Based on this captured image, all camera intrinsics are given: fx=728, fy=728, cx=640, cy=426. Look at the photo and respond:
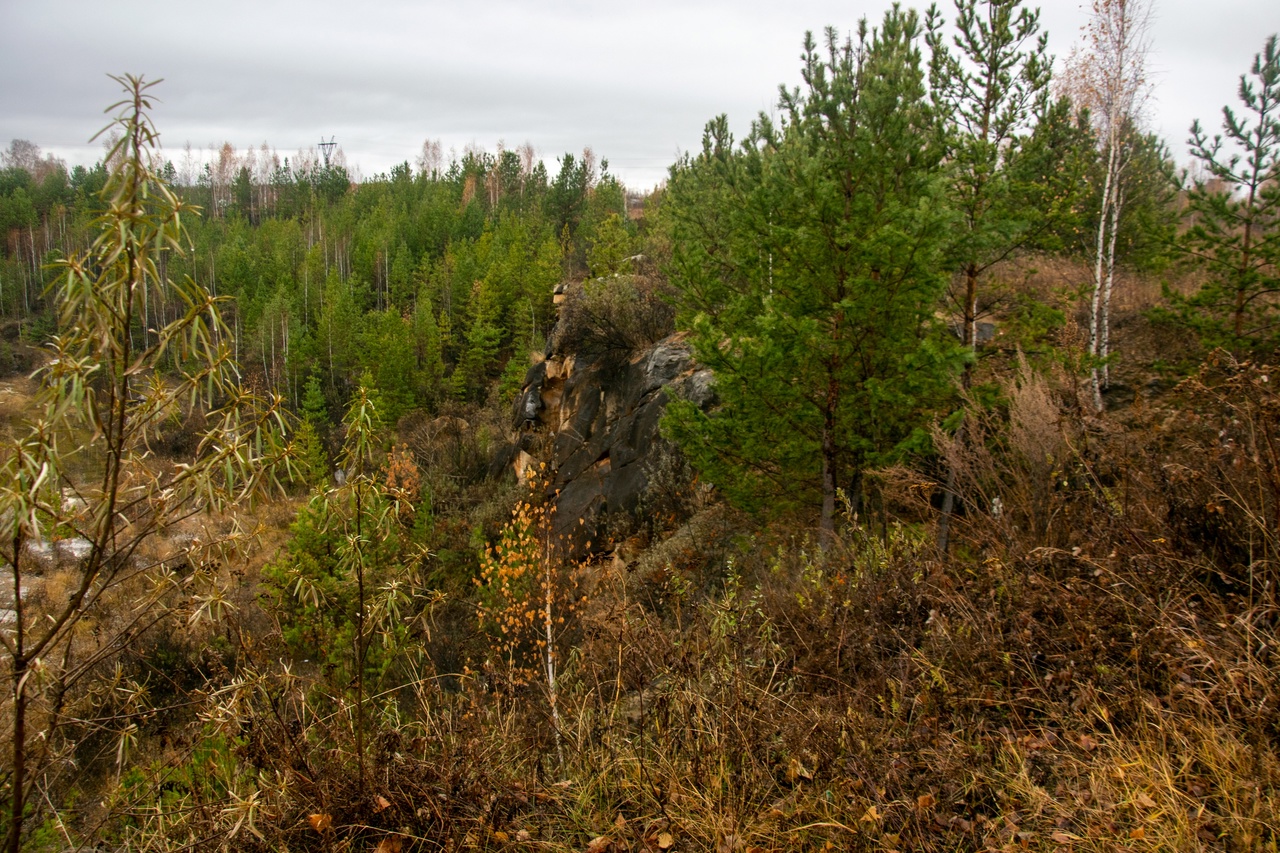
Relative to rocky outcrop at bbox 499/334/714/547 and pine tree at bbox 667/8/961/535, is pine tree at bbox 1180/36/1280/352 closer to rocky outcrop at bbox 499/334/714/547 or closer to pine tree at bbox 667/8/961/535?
pine tree at bbox 667/8/961/535

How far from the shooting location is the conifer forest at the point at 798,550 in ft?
8.23

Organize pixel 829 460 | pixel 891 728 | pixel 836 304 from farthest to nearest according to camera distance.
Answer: pixel 829 460 → pixel 836 304 → pixel 891 728

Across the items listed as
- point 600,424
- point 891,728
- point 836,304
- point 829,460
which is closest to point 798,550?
point 829,460

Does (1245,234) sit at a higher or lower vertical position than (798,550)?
higher

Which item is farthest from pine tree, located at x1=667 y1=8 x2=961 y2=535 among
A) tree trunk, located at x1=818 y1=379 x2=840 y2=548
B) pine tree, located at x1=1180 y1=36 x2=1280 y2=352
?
pine tree, located at x1=1180 y1=36 x2=1280 y2=352

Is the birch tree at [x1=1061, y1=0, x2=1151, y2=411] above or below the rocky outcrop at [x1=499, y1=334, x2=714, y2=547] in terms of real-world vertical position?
above

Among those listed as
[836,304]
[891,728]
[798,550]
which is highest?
[836,304]

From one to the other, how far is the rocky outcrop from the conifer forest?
0.23 m

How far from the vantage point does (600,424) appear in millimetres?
20484

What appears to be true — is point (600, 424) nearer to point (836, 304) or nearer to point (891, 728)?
point (836, 304)

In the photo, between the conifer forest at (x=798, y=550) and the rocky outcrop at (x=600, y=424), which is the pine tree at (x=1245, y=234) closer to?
the conifer forest at (x=798, y=550)

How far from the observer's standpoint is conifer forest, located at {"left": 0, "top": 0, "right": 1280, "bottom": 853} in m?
2.51

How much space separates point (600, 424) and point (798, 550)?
1058 centimetres

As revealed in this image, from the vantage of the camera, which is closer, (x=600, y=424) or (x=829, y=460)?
(x=829, y=460)
